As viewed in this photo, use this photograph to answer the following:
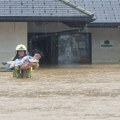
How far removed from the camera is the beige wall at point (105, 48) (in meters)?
31.9

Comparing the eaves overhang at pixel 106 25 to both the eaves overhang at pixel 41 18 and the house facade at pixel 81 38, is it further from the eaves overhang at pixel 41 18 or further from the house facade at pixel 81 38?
the eaves overhang at pixel 41 18

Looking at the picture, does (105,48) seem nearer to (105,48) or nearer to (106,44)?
(105,48)

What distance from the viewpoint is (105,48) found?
32.1 meters

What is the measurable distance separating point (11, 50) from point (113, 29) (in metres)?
8.64

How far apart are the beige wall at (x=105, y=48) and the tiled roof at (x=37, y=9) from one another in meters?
6.87

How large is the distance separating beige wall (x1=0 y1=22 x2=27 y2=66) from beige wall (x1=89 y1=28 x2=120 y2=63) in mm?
7252

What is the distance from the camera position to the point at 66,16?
24750mm

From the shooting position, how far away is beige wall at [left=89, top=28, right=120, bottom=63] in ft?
105

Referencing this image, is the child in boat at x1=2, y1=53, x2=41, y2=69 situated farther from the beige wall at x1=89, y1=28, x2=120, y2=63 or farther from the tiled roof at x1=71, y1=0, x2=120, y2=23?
the beige wall at x1=89, y1=28, x2=120, y2=63

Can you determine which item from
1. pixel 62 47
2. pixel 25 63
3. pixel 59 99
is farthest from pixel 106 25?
pixel 59 99

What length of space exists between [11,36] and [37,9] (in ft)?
7.07

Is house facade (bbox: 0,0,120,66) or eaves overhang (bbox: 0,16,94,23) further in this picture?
house facade (bbox: 0,0,120,66)

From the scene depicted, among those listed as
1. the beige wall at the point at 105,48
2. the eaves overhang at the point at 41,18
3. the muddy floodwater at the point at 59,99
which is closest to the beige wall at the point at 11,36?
the eaves overhang at the point at 41,18

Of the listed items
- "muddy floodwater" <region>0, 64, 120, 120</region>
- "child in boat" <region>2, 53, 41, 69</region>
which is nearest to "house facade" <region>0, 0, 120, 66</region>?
"child in boat" <region>2, 53, 41, 69</region>
